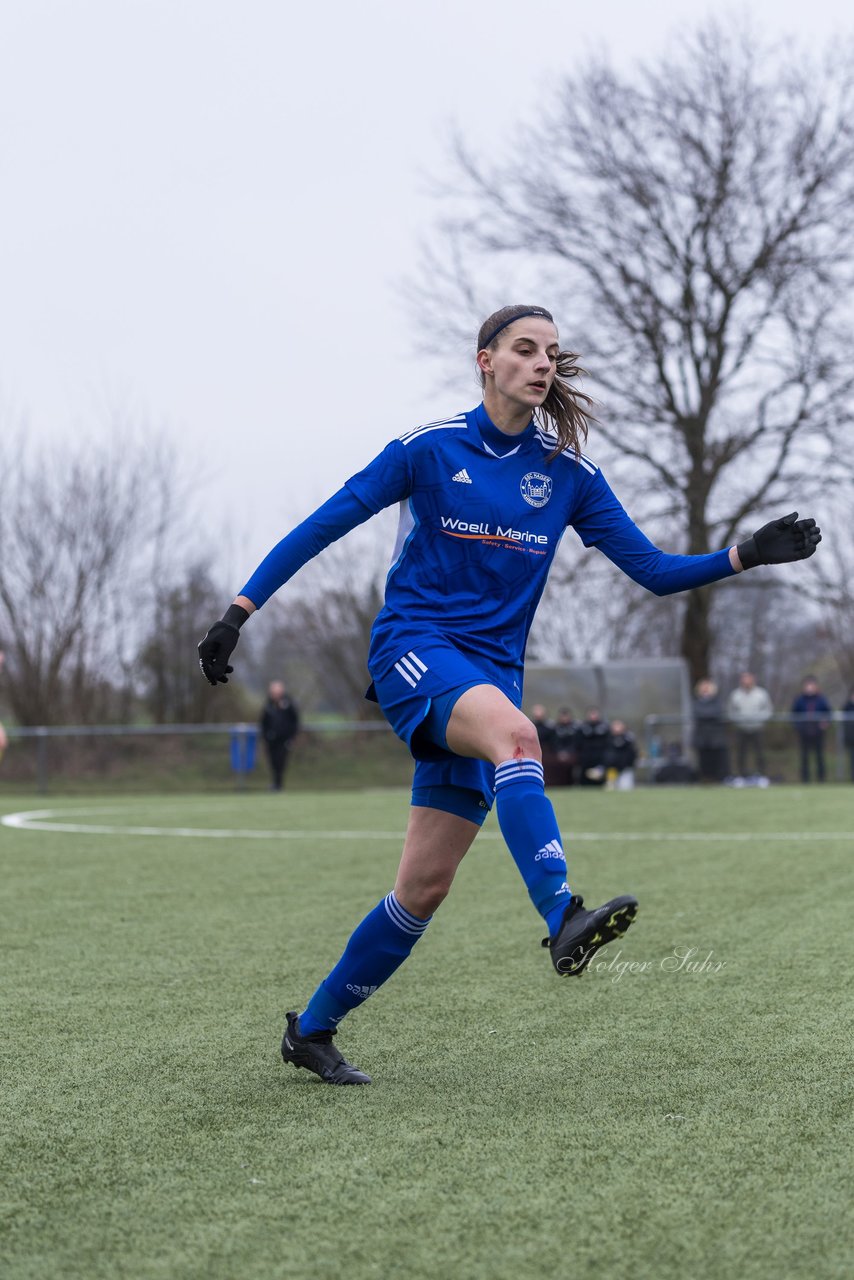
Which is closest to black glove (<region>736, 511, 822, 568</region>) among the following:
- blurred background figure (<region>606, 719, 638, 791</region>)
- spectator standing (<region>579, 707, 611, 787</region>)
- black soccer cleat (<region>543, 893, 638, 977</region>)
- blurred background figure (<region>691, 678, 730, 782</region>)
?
black soccer cleat (<region>543, 893, 638, 977</region>)

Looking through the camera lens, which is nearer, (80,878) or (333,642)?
(80,878)

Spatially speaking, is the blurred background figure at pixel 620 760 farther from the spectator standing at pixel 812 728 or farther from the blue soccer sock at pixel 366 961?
the blue soccer sock at pixel 366 961

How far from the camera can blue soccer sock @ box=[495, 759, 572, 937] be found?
344 centimetres

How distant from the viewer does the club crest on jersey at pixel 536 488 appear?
13.2ft

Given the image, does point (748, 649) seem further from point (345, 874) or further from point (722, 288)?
point (345, 874)

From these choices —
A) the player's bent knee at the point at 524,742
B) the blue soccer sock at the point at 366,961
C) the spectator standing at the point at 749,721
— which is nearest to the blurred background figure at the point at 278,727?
the spectator standing at the point at 749,721

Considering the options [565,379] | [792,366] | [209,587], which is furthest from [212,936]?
[209,587]

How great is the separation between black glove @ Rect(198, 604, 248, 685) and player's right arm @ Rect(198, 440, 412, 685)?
1 cm

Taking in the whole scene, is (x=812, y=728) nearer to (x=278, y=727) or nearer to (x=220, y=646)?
(x=278, y=727)

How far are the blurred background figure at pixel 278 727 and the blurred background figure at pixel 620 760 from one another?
5217mm

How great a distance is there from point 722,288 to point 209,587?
1429cm

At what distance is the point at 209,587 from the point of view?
35.8 metres

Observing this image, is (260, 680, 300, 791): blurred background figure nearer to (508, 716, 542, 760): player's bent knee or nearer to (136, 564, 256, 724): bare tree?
(136, 564, 256, 724): bare tree
